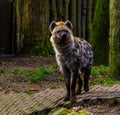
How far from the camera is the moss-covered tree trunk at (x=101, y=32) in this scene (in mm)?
15070

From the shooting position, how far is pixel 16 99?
10648 millimetres

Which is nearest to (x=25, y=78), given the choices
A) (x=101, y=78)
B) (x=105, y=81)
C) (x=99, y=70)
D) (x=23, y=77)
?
(x=23, y=77)

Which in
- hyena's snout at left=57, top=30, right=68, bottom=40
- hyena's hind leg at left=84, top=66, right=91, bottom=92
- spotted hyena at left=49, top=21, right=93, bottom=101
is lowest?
hyena's hind leg at left=84, top=66, right=91, bottom=92

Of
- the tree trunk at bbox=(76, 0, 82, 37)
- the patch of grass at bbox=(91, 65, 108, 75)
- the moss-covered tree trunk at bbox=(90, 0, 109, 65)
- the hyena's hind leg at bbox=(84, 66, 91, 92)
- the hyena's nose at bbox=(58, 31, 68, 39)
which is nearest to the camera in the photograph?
the hyena's nose at bbox=(58, 31, 68, 39)

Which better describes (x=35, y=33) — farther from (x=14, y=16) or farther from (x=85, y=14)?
(x=85, y=14)

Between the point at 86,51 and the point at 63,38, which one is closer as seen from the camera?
the point at 63,38

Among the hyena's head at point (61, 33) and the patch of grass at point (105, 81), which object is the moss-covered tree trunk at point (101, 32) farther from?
the hyena's head at point (61, 33)

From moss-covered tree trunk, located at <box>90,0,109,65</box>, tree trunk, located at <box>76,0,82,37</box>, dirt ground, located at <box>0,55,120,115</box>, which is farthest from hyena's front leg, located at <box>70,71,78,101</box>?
tree trunk, located at <box>76,0,82,37</box>

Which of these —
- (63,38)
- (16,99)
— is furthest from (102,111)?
(16,99)

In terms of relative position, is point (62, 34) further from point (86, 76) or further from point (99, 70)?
point (99, 70)

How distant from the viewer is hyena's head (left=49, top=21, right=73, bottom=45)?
9.61m

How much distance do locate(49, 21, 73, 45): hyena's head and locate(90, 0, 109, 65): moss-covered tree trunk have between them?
532cm

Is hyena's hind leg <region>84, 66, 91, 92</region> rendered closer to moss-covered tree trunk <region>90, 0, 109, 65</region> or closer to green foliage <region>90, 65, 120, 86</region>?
green foliage <region>90, 65, 120, 86</region>

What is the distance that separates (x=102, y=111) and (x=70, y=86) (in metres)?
1.02
